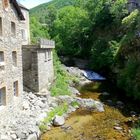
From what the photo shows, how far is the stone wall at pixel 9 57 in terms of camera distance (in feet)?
70.2

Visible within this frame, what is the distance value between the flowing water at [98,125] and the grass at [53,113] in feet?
1.94

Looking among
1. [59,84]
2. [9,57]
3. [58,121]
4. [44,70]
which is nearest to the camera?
[9,57]

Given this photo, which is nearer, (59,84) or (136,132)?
(136,132)

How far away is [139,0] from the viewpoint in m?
51.9

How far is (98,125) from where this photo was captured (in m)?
24.2

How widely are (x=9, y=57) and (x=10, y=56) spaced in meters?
0.25

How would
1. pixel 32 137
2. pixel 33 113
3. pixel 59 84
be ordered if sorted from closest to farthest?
pixel 32 137 → pixel 33 113 → pixel 59 84

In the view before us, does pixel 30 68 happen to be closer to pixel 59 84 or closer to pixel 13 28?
pixel 59 84

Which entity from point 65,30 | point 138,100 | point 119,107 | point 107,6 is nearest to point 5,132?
point 119,107

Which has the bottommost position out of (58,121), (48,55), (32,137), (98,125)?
(98,125)

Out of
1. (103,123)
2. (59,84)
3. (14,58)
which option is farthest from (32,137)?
(59,84)

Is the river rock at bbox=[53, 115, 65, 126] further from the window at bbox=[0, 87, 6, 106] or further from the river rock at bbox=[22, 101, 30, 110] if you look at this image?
the window at bbox=[0, 87, 6, 106]

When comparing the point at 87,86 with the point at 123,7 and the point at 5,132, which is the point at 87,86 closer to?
the point at 123,7

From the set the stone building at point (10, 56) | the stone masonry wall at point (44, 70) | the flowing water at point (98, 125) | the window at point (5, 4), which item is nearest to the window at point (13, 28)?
the stone building at point (10, 56)
